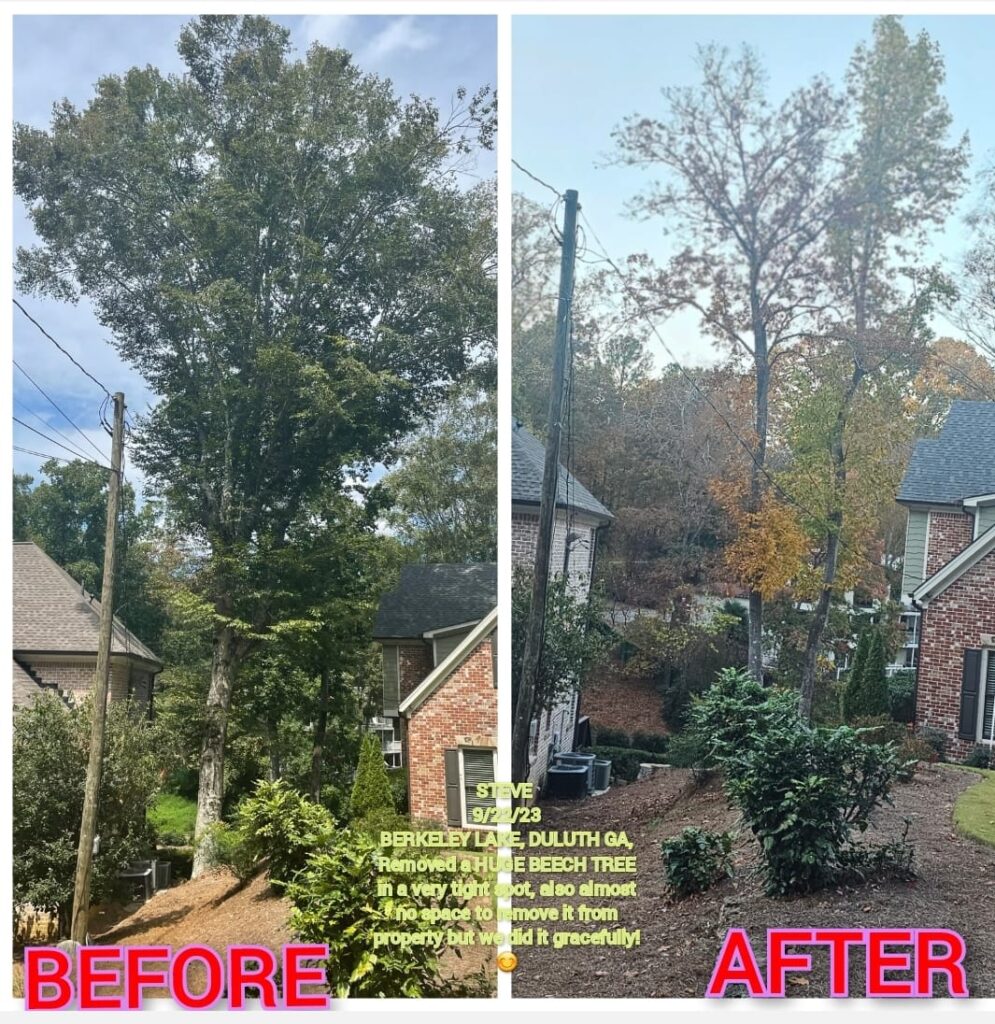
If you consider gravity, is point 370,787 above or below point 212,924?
above

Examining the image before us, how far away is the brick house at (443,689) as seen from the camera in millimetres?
5062

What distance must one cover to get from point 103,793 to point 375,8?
4487mm

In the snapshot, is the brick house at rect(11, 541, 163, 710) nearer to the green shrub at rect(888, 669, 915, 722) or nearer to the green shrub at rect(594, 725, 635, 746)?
the green shrub at rect(594, 725, 635, 746)

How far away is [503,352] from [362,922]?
2877 mm

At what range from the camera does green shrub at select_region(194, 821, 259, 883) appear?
525cm

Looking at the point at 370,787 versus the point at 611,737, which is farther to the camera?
the point at 370,787

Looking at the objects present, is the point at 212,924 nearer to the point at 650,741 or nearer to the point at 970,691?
the point at 650,741

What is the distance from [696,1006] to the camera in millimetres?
4758

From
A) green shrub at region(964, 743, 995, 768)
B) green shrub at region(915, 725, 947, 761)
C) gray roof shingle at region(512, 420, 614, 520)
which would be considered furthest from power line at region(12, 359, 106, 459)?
green shrub at region(964, 743, 995, 768)

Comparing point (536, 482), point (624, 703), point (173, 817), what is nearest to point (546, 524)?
point (536, 482)

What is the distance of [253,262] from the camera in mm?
5367

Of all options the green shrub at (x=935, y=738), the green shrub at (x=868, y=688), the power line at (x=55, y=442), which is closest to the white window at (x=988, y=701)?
the green shrub at (x=935, y=738)

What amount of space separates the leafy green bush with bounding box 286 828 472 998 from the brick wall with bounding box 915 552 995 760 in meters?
2.61

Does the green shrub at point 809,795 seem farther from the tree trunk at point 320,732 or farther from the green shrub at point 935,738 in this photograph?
the tree trunk at point 320,732
